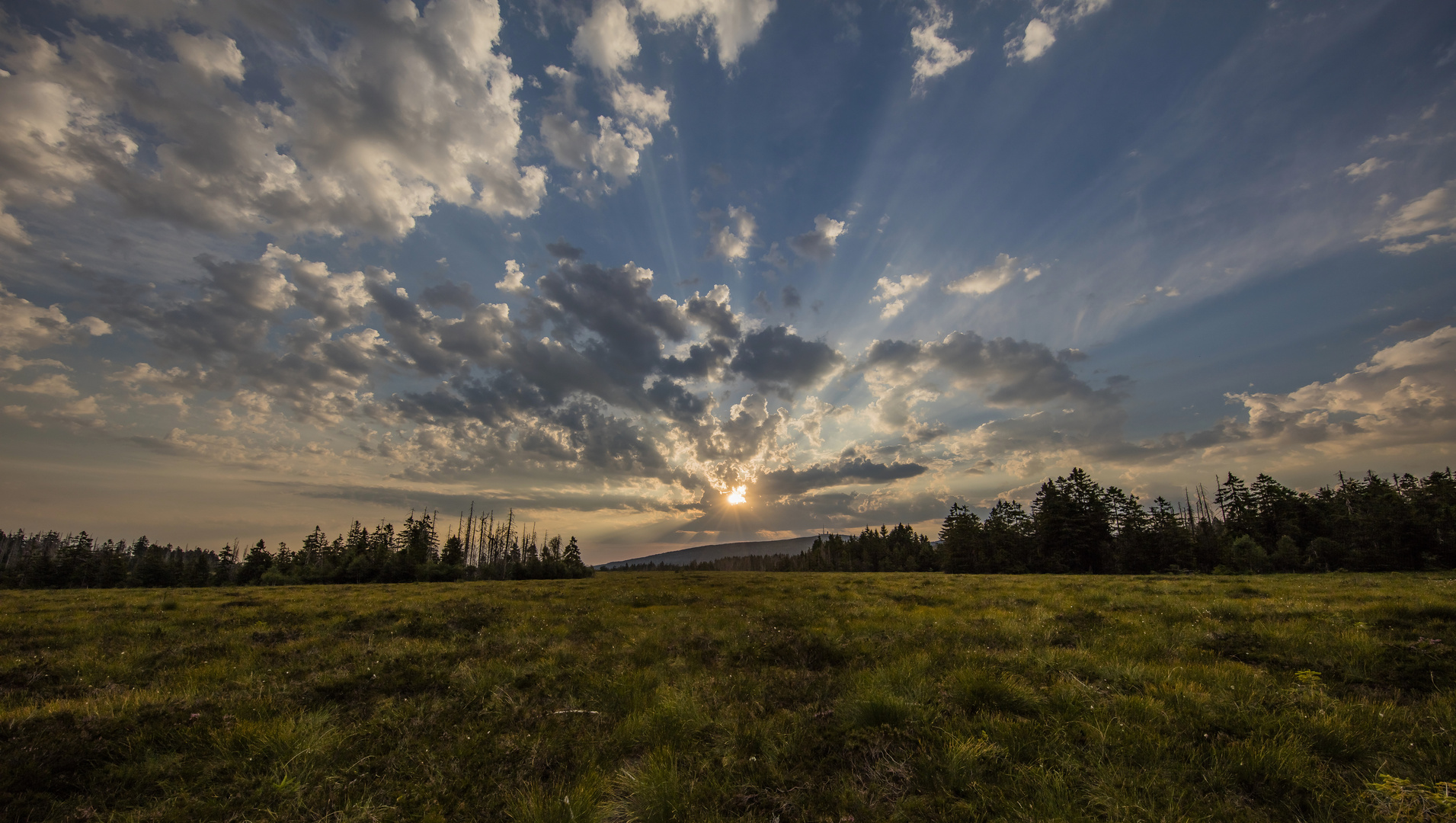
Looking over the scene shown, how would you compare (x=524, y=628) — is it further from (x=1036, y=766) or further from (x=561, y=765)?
(x=1036, y=766)

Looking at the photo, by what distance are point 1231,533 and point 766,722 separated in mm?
94171

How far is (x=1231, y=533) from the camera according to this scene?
220 ft

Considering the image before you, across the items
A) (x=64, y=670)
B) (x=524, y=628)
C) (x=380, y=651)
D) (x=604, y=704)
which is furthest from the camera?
(x=524, y=628)

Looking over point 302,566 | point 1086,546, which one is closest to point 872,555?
point 1086,546

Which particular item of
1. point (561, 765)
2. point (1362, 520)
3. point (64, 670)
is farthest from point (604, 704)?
point (1362, 520)

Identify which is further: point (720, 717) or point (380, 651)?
point (380, 651)

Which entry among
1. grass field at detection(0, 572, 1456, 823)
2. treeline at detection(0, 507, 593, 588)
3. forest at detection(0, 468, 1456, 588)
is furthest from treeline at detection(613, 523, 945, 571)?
grass field at detection(0, 572, 1456, 823)

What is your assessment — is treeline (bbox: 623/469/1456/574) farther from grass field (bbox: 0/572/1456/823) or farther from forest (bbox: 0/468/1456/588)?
grass field (bbox: 0/572/1456/823)

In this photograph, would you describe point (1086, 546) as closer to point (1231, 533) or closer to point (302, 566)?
point (1231, 533)

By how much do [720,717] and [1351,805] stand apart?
6.54 metres

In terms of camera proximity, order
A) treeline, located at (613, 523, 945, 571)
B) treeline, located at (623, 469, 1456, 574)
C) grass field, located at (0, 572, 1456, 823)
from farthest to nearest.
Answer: treeline, located at (613, 523, 945, 571), treeline, located at (623, 469, 1456, 574), grass field, located at (0, 572, 1456, 823)

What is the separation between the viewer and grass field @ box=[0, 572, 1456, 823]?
490 centimetres

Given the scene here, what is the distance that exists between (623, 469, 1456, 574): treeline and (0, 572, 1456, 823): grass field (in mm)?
65712

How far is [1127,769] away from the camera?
16.3 feet
